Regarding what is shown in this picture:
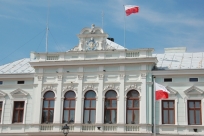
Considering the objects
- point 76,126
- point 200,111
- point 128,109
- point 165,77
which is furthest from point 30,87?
point 200,111

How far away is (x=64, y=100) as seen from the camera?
33.2 m

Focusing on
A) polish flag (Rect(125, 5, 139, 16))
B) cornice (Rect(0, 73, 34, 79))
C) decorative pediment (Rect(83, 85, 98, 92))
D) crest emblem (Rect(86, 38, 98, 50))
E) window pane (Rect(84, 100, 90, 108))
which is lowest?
window pane (Rect(84, 100, 90, 108))

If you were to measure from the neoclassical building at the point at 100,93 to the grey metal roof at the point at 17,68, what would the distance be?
1.40 m

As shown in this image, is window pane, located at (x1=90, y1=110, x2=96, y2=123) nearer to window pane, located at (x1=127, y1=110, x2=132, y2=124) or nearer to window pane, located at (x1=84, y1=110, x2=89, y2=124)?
window pane, located at (x1=84, y1=110, x2=89, y2=124)

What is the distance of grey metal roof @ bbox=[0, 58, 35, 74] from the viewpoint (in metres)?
36.6

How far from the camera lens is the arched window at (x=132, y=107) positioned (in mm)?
31603

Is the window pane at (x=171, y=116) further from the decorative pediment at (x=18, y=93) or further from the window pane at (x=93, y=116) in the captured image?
the decorative pediment at (x=18, y=93)

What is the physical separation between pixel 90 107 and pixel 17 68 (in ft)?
29.3

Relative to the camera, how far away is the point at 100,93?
32.5 meters

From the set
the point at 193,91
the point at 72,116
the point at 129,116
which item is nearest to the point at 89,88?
the point at 72,116

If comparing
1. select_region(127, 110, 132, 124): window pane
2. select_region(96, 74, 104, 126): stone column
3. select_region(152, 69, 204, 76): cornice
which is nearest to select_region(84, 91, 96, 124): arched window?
select_region(96, 74, 104, 126): stone column

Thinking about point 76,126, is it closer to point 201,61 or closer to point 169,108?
point 169,108

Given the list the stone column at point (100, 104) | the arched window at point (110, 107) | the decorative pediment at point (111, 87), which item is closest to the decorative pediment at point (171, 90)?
the decorative pediment at point (111, 87)

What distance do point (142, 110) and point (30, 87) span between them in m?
9.98
